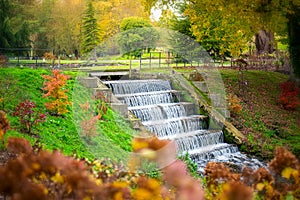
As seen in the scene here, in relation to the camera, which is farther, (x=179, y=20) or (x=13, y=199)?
(x=179, y=20)

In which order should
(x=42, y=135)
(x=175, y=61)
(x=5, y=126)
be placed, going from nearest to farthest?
(x=5, y=126) → (x=42, y=135) → (x=175, y=61)

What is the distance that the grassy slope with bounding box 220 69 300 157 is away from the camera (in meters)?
11.9

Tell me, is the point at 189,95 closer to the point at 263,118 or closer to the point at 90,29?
the point at 263,118

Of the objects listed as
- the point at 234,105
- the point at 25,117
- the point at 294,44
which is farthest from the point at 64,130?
the point at 294,44

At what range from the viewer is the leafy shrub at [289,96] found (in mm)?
14398

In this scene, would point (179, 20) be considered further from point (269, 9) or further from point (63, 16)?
point (63, 16)

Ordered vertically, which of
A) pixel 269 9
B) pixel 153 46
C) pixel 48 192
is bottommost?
pixel 48 192

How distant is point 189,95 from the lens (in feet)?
45.4

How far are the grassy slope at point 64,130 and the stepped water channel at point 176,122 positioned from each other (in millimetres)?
1447

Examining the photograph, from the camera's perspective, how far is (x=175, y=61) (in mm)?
19625

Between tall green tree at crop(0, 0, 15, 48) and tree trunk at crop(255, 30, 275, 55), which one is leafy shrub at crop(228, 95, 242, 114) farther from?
tall green tree at crop(0, 0, 15, 48)

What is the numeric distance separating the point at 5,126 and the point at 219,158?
7.81 meters

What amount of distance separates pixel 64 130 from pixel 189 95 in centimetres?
605

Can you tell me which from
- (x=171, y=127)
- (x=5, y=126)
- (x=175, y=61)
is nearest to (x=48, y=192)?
(x=5, y=126)
